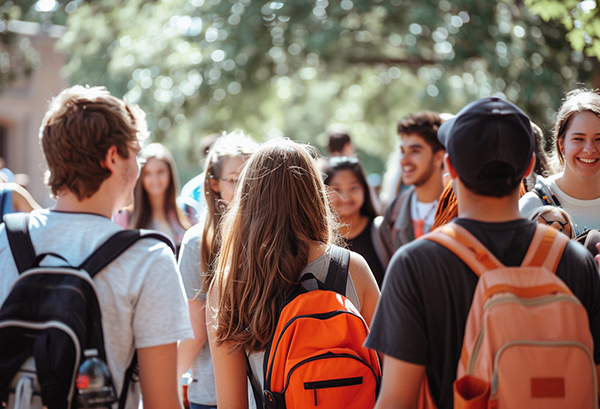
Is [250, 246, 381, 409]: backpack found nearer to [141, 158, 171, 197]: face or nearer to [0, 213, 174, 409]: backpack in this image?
[0, 213, 174, 409]: backpack

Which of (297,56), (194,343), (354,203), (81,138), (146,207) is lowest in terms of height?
(194,343)

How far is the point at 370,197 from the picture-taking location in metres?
5.00

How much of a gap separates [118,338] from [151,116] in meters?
9.90

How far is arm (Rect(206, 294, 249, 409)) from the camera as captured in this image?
2.23 metres

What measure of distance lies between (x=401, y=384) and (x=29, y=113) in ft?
78.3

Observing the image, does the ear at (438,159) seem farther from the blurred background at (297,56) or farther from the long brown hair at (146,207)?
the blurred background at (297,56)

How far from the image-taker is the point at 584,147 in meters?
3.26

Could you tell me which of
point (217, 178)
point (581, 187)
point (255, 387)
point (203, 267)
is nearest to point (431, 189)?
point (581, 187)

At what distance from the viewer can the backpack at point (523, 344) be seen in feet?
5.06

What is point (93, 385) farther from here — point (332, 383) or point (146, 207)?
point (146, 207)

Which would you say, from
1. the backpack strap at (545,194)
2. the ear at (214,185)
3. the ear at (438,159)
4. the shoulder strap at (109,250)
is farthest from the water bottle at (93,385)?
the ear at (438,159)

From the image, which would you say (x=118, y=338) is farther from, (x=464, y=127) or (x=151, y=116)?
(x=151, y=116)

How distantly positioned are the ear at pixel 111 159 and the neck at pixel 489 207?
42.2 inches

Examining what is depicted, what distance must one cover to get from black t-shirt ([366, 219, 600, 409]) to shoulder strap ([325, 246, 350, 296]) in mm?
559
